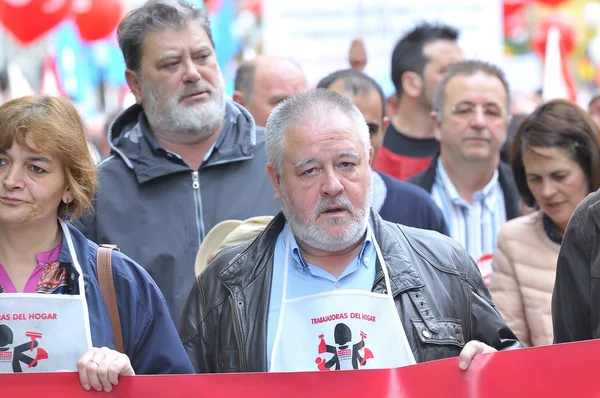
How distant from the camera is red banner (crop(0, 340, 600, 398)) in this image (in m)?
3.28

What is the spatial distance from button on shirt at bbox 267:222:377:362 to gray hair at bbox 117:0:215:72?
1.82 m

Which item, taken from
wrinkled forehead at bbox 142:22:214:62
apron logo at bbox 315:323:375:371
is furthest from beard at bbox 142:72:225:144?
apron logo at bbox 315:323:375:371

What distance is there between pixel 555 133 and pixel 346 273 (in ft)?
5.18

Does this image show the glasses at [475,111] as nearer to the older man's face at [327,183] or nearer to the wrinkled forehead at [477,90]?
the wrinkled forehead at [477,90]

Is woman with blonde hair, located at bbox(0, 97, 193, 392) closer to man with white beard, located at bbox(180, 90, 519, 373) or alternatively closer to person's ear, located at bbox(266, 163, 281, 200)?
man with white beard, located at bbox(180, 90, 519, 373)

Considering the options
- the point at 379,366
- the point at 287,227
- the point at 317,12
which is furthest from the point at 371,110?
the point at 317,12

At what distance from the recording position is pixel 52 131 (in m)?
3.59

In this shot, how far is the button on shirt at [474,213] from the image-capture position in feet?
19.1

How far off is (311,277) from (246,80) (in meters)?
3.09

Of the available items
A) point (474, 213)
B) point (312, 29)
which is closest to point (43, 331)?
point (474, 213)

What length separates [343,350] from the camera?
3.54 meters

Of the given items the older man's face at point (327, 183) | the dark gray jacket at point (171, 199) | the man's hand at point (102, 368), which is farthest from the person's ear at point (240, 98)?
the man's hand at point (102, 368)

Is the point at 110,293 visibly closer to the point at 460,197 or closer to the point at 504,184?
the point at 460,197

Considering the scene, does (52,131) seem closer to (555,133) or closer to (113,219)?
(113,219)
